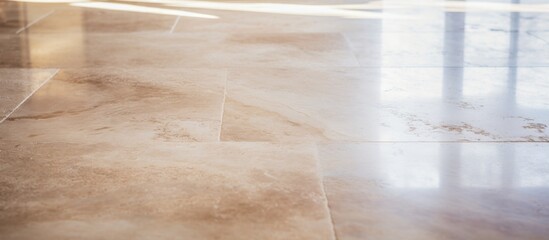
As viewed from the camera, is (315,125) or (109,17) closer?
(315,125)

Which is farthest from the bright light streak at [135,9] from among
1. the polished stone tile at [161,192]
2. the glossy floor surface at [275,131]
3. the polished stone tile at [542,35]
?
the polished stone tile at [161,192]

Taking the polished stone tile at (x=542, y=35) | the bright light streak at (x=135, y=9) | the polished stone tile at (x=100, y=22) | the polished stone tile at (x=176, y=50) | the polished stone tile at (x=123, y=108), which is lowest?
the polished stone tile at (x=123, y=108)

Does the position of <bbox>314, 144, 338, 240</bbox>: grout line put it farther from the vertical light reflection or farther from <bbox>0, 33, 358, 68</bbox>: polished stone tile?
<bbox>0, 33, 358, 68</bbox>: polished stone tile

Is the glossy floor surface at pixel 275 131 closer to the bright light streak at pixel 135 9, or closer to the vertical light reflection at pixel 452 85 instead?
the vertical light reflection at pixel 452 85

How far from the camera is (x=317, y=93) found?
→ 2.53 m

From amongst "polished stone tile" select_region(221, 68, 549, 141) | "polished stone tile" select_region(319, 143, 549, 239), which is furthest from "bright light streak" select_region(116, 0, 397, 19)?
"polished stone tile" select_region(319, 143, 549, 239)

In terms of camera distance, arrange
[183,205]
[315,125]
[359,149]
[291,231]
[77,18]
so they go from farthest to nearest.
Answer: [77,18]
[315,125]
[359,149]
[183,205]
[291,231]

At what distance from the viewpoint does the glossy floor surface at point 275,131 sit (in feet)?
5.07

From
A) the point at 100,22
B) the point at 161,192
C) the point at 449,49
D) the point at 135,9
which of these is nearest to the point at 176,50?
the point at 100,22

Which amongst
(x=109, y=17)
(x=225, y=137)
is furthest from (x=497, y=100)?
(x=109, y=17)

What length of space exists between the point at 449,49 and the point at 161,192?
194 cm

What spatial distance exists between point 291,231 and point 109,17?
2984mm

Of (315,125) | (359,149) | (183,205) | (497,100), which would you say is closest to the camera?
(183,205)

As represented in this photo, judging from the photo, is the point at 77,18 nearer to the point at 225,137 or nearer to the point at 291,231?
the point at 225,137
